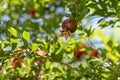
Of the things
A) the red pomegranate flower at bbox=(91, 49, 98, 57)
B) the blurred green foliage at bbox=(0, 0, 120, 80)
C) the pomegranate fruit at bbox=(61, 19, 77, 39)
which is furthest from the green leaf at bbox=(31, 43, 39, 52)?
the red pomegranate flower at bbox=(91, 49, 98, 57)

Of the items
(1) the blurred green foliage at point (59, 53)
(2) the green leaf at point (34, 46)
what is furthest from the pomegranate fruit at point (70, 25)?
(2) the green leaf at point (34, 46)

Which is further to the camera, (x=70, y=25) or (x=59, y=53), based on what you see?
(x=59, y=53)

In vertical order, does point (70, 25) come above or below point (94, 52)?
above

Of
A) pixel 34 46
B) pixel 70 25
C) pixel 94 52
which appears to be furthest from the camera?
pixel 94 52

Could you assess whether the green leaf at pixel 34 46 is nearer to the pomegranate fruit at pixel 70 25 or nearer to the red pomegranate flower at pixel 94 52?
the pomegranate fruit at pixel 70 25

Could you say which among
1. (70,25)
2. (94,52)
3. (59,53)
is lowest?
(94,52)

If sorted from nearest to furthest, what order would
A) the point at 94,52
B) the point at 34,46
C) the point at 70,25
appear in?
the point at 70,25
the point at 34,46
the point at 94,52

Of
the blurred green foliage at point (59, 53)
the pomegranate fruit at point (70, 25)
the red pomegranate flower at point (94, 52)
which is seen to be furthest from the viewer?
the red pomegranate flower at point (94, 52)

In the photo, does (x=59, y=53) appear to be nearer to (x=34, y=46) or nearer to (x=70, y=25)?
(x=34, y=46)

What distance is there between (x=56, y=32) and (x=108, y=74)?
113 inches

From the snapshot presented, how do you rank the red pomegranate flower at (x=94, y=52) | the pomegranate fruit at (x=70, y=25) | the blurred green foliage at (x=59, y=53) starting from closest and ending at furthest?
1. the pomegranate fruit at (x=70, y=25)
2. the blurred green foliage at (x=59, y=53)
3. the red pomegranate flower at (x=94, y=52)

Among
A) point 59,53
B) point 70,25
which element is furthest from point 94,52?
point 70,25

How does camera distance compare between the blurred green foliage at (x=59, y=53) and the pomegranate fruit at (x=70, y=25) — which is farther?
→ the blurred green foliage at (x=59, y=53)

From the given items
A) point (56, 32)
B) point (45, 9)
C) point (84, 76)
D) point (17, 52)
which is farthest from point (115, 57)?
point (45, 9)
